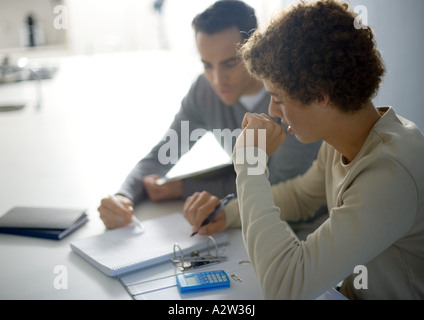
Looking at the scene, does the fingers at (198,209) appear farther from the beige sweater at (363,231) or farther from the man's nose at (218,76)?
the man's nose at (218,76)

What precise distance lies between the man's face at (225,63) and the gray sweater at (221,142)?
0.29 feet

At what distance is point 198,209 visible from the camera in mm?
1195

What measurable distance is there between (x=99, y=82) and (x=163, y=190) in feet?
7.71

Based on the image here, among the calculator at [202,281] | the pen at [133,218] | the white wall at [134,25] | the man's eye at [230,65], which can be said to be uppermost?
the white wall at [134,25]

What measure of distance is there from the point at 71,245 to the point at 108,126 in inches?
56.6

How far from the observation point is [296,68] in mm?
919

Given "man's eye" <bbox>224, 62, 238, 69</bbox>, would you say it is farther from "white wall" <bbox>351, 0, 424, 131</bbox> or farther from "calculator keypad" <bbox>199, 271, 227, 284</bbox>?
"calculator keypad" <bbox>199, 271, 227, 284</bbox>

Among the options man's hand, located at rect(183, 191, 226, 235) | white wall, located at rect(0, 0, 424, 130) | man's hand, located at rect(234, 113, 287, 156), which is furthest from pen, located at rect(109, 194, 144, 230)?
white wall, located at rect(0, 0, 424, 130)

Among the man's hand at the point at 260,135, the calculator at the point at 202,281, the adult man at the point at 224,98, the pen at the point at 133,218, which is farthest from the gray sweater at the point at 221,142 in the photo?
the calculator at the point at 202,281

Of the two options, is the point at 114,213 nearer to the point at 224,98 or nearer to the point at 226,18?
the point at 224,98

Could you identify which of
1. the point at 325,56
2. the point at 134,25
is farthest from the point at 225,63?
the point at 134,25

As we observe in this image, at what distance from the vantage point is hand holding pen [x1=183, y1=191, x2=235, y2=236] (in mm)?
1185

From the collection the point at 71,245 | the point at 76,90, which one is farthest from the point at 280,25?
the point at 76,90

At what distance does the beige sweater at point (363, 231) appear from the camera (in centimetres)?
83
